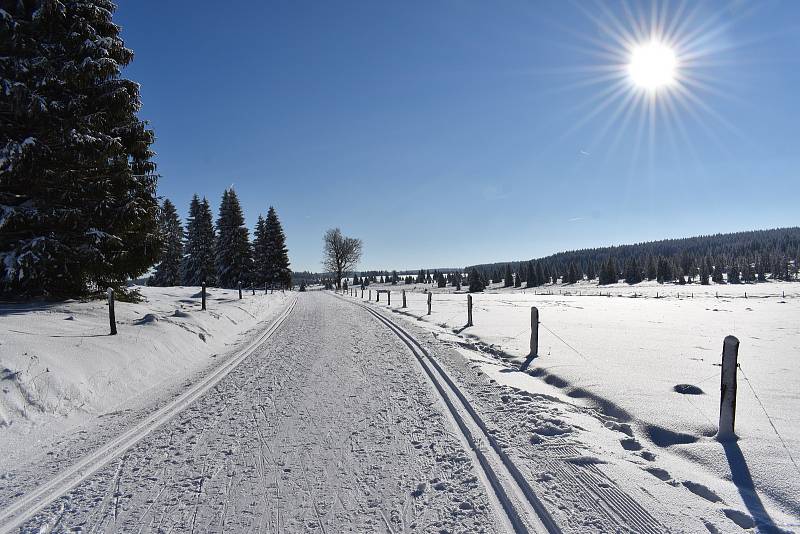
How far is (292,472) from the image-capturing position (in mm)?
3488

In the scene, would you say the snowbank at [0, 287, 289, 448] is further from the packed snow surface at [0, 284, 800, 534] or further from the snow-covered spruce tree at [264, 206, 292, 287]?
the snow-covered spruce tree at [264, 206, 292, 287]

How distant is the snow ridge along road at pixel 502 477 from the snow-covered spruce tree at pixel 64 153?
10.0 meters

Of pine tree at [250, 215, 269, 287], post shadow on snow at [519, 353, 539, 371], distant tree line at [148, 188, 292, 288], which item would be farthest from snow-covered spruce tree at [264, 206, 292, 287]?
post shadow on snow at [519, 353, 539, 371]

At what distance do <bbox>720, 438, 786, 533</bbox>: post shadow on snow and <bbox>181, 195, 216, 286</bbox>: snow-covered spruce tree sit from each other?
45.1 m

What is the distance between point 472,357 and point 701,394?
13.6ft

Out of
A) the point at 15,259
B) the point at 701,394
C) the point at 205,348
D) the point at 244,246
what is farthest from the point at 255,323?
the point at 244,246

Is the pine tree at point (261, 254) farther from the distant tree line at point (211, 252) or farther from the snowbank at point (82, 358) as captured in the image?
the snowbank at point (82, 358)

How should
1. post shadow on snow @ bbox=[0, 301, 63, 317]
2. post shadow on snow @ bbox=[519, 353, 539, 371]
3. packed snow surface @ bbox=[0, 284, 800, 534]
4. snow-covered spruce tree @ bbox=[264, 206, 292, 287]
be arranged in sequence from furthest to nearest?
snow-covered spruce tree @ bbox=[264, 206, 292, 287] → post shadow on snow @ bbox=[0, 301, 63, 317] → post shadow on snow @ bbox=[519, 353, 539, 371] → packed snow surface @ bbox=[0, 284, 800, 534]

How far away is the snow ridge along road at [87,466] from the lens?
292 centimetres

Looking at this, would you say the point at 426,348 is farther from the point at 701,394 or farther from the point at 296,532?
the point at 296,532

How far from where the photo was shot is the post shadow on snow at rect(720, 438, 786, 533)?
2713 mm

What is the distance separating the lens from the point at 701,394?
5512 millimetres

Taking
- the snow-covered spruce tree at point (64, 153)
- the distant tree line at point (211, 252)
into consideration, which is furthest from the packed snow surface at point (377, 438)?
the distant tree line at point (211, 252)

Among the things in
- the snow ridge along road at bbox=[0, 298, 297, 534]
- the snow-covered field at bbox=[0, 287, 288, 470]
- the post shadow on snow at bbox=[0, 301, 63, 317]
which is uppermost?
the post shadow on snow at bbox=[0, 301, 63, 317]
